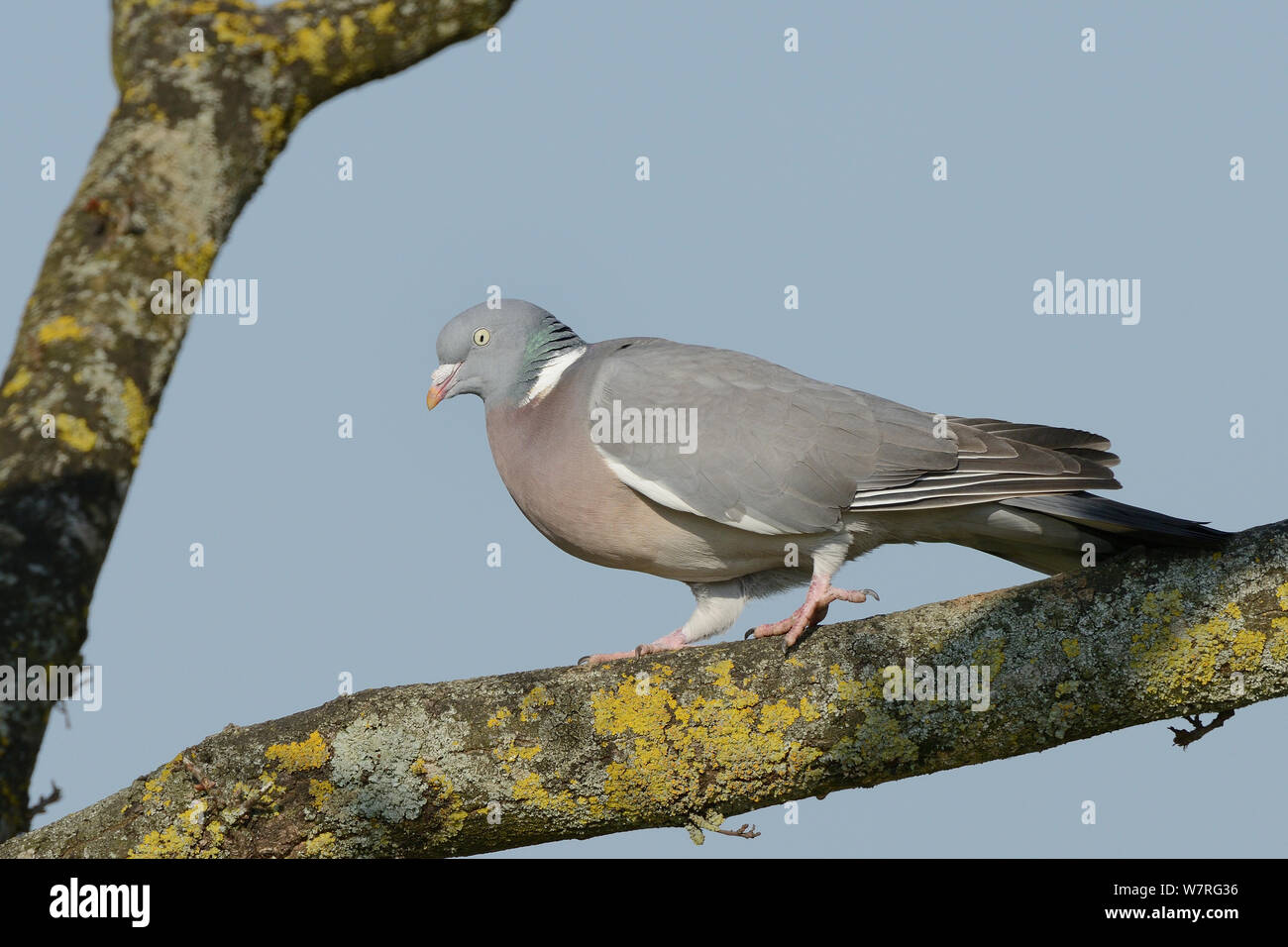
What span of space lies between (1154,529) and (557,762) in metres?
1.98

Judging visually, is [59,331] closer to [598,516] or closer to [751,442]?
[598,516]

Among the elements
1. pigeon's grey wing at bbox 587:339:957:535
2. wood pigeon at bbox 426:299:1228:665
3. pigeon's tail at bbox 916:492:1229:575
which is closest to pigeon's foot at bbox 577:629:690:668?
wood pigeon at bbox 426:299:1228:665

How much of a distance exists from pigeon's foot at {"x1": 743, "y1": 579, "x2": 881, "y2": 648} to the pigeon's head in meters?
1.70

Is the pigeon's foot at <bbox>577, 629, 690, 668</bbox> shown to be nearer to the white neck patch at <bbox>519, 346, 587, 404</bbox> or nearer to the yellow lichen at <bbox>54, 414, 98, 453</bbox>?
the white neck patch at <bbox>519, 346, 587, 404</bbox>

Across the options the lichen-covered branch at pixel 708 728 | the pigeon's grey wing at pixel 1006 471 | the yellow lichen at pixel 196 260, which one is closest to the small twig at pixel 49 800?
the lichen-covered branch at pixel 708 728

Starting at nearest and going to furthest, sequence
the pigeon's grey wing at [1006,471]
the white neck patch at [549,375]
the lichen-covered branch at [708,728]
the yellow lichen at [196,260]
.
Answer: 1. the yellow lichen at [196,260]
2. the lichen-covered branch at [708,728]
3. the pigeon's grey wing at [1006,471]
4. the white neck patch at [549,375]

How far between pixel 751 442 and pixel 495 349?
1.36 metres

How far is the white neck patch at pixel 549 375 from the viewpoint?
18.7 feet

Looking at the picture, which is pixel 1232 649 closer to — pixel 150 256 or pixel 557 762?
pixel 557 762

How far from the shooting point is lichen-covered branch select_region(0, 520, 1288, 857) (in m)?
3.76

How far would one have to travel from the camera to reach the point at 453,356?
5926mm

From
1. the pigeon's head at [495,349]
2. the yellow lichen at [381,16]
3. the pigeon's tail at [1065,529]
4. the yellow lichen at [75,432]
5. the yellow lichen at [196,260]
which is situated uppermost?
the yellow lichen at [381,16]

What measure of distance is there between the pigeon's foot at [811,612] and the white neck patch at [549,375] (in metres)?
1.53

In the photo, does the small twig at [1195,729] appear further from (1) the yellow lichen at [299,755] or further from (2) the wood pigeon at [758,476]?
(1) the yellow lichen at [299,755]
